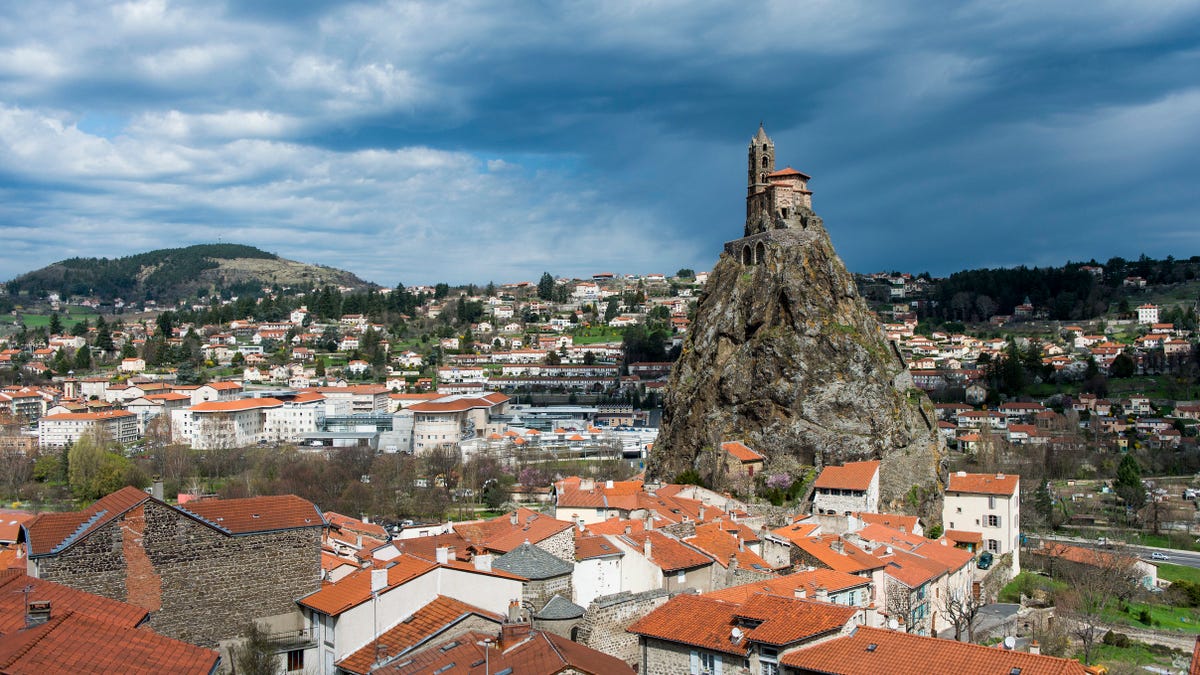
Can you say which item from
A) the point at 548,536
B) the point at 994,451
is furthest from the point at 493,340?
the point at 548,536

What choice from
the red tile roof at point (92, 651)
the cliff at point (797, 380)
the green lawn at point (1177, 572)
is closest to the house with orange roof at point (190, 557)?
the red tile roof at point (92, 651)

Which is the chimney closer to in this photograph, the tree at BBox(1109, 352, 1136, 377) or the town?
the town

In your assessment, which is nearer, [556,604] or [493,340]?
[556,604]

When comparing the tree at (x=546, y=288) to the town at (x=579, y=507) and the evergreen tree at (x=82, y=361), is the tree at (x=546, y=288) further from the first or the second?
the evergreen tree at (x=82, y=361)

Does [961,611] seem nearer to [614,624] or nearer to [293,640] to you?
[614,624]

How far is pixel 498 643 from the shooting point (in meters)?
18.0

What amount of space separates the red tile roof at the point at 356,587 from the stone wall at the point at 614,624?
3.84 meters

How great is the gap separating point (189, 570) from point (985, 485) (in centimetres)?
3555

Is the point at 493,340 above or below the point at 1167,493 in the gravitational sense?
above

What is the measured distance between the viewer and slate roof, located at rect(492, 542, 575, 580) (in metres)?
21.6

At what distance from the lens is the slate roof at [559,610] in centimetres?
2119

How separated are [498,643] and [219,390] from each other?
100m

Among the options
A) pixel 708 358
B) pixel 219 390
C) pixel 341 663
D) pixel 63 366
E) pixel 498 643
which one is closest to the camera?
pixel 498 643

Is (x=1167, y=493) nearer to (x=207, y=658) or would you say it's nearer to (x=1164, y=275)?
(x=207, y=658)
